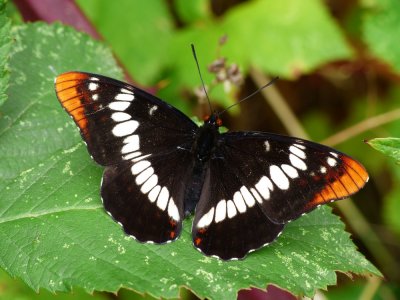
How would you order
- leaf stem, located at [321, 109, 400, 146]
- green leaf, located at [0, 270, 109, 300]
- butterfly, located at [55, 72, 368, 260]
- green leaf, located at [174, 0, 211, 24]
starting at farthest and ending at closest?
green leaf, located at [174, 0, 211, 24] < leaf stem, located at [321, 109, 400, 146] < green leaf, located at [0, 270, 109, 300] < butterfly, located at [55, 72, 368, 260]

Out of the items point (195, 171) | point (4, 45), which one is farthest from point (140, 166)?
point (4, 45)

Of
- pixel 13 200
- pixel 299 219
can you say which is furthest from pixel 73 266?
pixel 299 219

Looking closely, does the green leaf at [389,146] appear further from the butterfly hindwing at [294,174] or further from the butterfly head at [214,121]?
the butterfly head at [214,121]

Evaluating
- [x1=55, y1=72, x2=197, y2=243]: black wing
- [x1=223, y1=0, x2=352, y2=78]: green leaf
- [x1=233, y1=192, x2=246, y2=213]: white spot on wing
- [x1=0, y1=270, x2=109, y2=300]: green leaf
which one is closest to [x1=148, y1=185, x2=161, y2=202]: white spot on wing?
[x1=55, y1=72, x2=197, y2=243]: black wing

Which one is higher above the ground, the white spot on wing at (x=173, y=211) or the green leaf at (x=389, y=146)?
the white spot on wing at (x=173, y=211)

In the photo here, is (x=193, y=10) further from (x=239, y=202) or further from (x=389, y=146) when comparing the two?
(x=389, y=146)

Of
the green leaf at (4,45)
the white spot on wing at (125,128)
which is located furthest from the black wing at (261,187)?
the green leaf at (4,45)

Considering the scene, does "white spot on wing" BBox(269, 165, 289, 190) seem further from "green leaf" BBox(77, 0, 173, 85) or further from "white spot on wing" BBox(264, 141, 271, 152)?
Answer: "green leaf" BBox(77, 0, 173, 85)

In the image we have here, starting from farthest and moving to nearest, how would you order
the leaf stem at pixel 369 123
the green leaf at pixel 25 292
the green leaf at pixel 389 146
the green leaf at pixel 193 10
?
the green leaf at pixel 193 10 → the leaf stem at pixel 369 123 → the green leaf at pixel 25 292 → the green leaf at pixel 389 146
